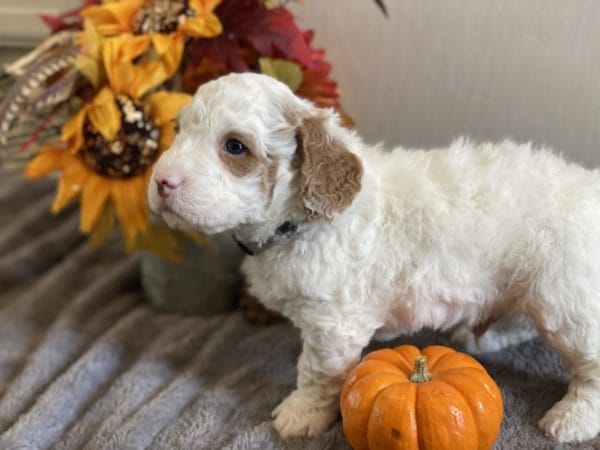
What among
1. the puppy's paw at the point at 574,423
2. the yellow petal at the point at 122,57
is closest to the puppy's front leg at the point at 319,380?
the puppy's paw at the point at 574,423

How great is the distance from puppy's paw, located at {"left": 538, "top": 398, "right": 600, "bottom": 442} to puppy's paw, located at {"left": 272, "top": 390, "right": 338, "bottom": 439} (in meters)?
0.44

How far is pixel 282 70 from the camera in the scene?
164 cm

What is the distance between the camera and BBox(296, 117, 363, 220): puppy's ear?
1.24m

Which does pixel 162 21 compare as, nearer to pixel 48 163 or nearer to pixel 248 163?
pixel 48 163

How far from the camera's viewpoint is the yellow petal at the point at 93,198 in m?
1.62

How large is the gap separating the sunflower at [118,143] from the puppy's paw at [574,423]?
A: 3.31ft

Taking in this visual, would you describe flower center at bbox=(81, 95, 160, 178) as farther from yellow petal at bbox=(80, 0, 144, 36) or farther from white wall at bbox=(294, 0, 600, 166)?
white wall at bbox=(294, 0, 600, 166)

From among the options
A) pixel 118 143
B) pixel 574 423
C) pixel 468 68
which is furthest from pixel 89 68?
pixel 574 423

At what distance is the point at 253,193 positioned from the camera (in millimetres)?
1242

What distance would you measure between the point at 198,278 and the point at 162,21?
69cm

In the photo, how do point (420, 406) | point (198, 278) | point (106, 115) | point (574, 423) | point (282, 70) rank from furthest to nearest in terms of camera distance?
point (198, 278), point (282, 70), point (106, 115), point (574, 423), point (420, 406)

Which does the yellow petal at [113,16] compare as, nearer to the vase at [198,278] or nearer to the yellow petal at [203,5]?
the yellow petal at [203,5]

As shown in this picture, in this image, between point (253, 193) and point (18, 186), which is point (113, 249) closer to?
point (18, 186)

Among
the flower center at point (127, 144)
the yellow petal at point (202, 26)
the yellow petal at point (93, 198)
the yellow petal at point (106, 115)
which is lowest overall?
the yellow petal at point (93, 198)
